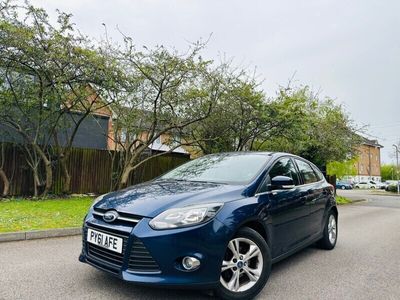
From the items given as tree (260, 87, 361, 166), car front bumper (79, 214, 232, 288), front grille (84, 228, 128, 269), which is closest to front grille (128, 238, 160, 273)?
car front bumper (79, 214, 232, 288)

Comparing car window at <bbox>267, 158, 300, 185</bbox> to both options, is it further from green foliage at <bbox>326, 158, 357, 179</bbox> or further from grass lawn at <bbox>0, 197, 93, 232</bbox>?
green foliage at <bbox>326, 158, 357, 179</bbox>

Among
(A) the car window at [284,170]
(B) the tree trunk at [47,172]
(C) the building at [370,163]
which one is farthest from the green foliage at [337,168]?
(C) the building at [370,163]

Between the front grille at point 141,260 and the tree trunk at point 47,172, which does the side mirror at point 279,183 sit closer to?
the front grille at point 141,260

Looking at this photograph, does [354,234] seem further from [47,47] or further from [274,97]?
[47,47]

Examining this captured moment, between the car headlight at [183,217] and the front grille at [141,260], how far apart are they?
0.21 metres

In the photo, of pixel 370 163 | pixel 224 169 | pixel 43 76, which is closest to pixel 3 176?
Result: pixel 43 76

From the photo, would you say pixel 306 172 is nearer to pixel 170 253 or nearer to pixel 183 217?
pixel 183 217

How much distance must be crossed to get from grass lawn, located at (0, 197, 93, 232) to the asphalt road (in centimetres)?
69

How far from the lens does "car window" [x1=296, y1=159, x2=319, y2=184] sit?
16.4 ft

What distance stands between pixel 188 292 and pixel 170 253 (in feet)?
2.40

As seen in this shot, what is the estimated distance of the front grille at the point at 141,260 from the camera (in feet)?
9.36

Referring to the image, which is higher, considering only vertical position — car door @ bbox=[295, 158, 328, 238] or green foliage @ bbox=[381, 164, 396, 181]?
green foliage @ bbox=[381, 164, 396, 181]

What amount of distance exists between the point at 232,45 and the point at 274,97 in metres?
2.65

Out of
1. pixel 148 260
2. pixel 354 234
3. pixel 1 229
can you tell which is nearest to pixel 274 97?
pixel 354 234
